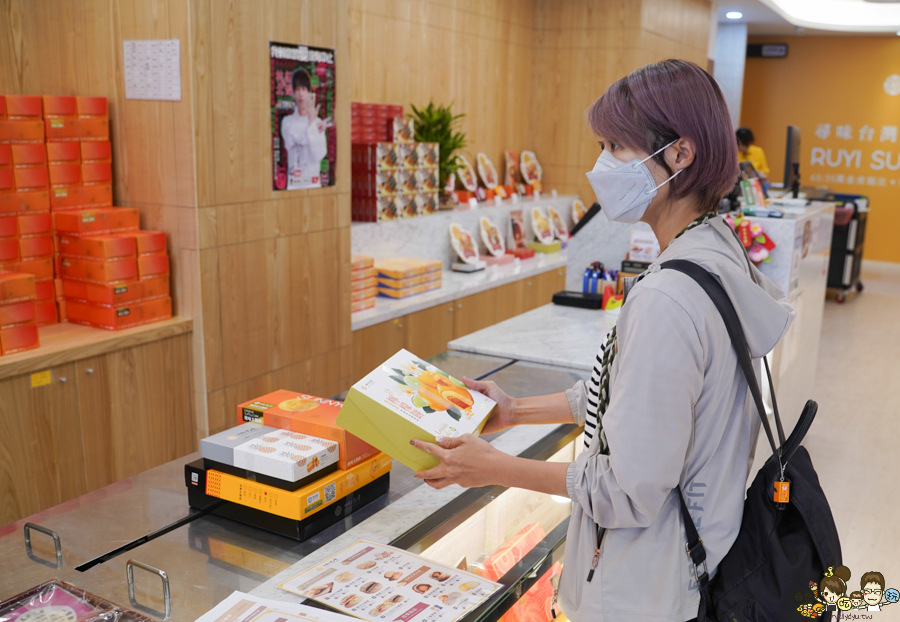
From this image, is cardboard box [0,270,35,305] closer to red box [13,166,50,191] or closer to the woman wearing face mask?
red box [13,166,50,191]

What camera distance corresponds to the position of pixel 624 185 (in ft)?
4.38

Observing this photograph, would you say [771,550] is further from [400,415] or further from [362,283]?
[362,283]

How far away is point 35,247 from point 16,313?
45cm

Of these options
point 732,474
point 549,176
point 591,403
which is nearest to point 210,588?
point 591,403

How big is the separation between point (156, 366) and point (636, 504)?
264 cm

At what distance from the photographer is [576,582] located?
136 cm

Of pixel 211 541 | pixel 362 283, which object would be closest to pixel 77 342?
pixel 362 283

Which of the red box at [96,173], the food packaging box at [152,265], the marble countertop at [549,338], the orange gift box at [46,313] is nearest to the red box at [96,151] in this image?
the red box at [96,173]

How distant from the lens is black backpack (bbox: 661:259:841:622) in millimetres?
1234

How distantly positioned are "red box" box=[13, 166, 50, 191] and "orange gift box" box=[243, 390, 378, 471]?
1.97 metres

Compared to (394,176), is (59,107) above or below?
above

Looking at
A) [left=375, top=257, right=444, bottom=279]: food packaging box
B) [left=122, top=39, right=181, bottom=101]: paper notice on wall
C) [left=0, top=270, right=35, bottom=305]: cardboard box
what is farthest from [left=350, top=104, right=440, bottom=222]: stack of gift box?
[left=0, top=270, right=35, bottom=305]: cardboard box

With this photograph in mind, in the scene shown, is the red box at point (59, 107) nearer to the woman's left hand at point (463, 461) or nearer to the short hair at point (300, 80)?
the short hair at point (300, 80)

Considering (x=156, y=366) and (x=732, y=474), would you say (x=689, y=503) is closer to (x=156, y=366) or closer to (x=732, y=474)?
(x=732, y=474)
